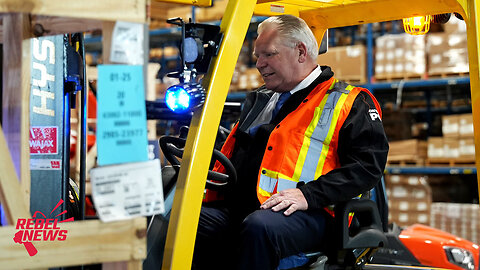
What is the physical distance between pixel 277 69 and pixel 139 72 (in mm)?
1708

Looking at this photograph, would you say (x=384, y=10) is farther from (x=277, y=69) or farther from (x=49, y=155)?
(x=49, y=155)

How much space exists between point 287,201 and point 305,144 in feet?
1.05

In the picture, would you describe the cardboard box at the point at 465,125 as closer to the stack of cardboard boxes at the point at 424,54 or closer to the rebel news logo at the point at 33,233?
the stack of cardboard boxes at the point at 424,54

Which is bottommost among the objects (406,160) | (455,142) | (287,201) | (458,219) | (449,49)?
(458,219)

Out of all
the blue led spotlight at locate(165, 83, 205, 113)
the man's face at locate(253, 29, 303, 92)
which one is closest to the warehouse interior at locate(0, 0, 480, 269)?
the man's face at locate(253, 29, 303, 92)

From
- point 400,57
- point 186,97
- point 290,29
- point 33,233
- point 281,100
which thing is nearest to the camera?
point 33,233

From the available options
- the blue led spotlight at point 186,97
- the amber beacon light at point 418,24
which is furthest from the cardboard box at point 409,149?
the blue led spotlight at point 186,97

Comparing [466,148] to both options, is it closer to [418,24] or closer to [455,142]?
[455,142]

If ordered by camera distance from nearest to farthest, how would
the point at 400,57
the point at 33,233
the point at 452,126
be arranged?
the point at 33,233
the point at 452,126
the point at 400,57

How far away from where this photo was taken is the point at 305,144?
293cm

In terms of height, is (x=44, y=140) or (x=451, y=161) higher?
(x=44, y=140)

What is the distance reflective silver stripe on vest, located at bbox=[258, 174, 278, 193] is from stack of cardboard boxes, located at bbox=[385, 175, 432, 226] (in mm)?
5706

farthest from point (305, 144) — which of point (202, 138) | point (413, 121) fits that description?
→ point (413, 121)

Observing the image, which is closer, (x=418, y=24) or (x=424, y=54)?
(x=418, y=24)
